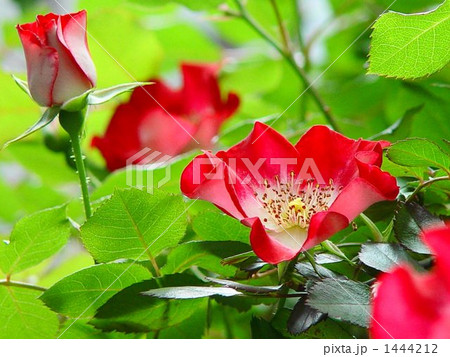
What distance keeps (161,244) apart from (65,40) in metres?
0.10

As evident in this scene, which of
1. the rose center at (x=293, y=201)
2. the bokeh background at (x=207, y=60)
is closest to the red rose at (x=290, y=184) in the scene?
the rose center at (x=293, y=201)

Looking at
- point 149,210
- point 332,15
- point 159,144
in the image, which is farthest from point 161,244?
point 332,15

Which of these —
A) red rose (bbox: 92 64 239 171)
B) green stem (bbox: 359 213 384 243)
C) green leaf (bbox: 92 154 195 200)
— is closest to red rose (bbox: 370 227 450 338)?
green stem (bbox: 359 213 384 243)

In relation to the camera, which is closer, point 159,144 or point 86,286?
point 86,286

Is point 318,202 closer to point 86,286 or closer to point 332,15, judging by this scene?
point 86,286

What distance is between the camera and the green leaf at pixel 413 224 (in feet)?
0.79

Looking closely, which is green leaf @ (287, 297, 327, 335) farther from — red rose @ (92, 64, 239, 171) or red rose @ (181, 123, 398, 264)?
red rose @ (92, 64, 239, 171)

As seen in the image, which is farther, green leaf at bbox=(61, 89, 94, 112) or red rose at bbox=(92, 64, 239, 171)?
red rose at bbox=(92, 64, 239, 171)

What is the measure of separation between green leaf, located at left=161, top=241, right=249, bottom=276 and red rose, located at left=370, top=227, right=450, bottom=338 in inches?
4.4

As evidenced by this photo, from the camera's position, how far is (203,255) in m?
0.27

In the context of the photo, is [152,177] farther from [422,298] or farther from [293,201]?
[422,298]

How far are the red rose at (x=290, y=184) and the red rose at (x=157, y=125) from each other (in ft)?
0.66

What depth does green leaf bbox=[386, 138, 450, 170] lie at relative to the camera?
26cm
